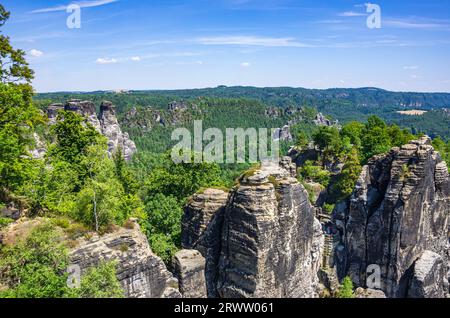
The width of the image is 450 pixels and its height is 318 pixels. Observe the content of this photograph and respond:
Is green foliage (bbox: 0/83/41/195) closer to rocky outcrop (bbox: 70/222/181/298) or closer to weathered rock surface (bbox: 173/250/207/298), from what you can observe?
rocky outcrop (bbox: 70/222/181/298)

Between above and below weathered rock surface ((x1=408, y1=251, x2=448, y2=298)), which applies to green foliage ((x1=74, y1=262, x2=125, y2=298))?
above

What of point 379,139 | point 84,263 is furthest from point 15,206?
point 379,139

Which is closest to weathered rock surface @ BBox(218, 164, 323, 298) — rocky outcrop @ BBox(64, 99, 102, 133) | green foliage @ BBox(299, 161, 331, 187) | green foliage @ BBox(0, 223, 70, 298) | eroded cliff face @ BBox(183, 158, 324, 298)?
eroded cliff face @ BBox(183, 158, 324, 298)

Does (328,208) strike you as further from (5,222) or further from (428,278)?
(5,222)

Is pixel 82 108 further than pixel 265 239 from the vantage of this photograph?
Yes

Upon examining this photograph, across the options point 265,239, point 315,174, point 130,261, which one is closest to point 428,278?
point 265,239
